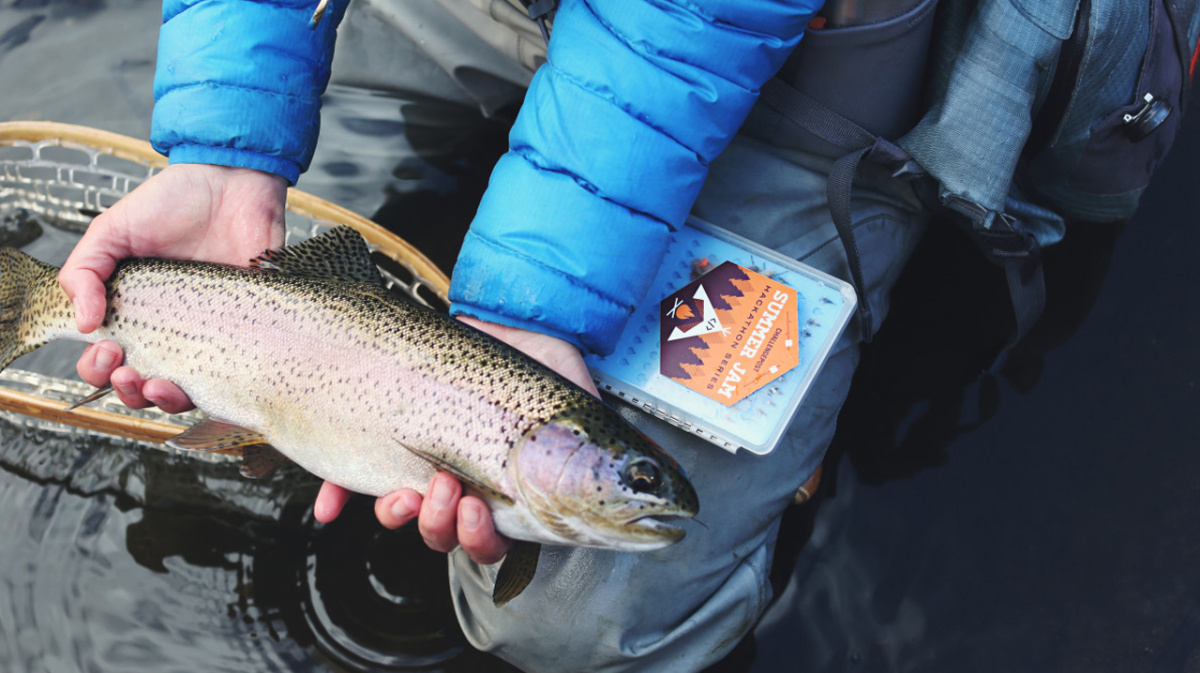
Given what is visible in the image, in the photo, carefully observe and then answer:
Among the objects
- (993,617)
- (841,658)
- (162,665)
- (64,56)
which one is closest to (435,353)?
(162,665)

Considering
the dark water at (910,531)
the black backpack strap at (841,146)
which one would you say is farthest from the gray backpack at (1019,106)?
the dark water at (910,531)

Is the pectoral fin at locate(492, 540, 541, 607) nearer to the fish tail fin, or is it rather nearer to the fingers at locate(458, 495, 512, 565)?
the fingers at locate(458, 495, 512, 565)

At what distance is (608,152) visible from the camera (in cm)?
177

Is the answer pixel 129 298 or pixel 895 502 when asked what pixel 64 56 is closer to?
pixel 129 298

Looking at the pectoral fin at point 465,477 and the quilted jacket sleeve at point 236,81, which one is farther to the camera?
the quilted jacket sleeve at point 236,81

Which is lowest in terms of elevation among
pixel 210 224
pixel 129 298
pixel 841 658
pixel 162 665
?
pixel 162 665

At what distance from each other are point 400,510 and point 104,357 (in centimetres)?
81

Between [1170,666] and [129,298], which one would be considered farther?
[1170,666]

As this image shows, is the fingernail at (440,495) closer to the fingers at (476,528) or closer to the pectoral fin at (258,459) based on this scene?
the fingers at (476,528)

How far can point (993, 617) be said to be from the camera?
238cm

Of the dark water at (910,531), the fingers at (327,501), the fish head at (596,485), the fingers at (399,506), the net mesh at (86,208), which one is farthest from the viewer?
the net mesh at (86,208)

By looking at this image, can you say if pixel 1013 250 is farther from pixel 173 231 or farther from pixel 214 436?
pixel 173 231

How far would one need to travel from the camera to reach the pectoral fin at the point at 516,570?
5.70ft

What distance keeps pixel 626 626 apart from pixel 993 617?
3.96ft
